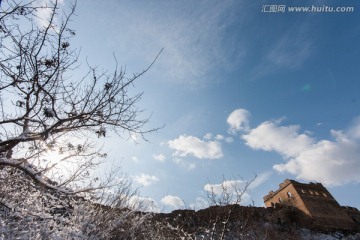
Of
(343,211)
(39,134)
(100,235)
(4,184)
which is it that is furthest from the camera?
(343,211)

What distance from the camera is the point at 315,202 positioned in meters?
32.9

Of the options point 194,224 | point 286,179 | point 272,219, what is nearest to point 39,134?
point 194,224

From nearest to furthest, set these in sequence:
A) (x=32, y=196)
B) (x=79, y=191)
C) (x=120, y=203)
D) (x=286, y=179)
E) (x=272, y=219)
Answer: (x=79, y=191) < (x=32, y=196) < (x=120, y=203) < (x=272, y=219) < (x=286, y=179)

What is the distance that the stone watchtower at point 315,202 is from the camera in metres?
31.0

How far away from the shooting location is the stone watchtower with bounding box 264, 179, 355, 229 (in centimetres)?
3098

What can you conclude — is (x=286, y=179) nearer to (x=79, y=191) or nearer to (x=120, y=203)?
(x=120, y=203)

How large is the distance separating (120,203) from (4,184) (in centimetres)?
579

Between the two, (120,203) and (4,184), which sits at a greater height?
(120,203)

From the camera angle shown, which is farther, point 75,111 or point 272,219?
point 272,219

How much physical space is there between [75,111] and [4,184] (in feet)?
26.0

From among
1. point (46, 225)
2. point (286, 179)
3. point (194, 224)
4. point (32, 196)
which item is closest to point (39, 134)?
point (46, 225)

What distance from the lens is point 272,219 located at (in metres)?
28.6

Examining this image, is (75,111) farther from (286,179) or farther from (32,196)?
(286,179)

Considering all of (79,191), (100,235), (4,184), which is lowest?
(79,191)
